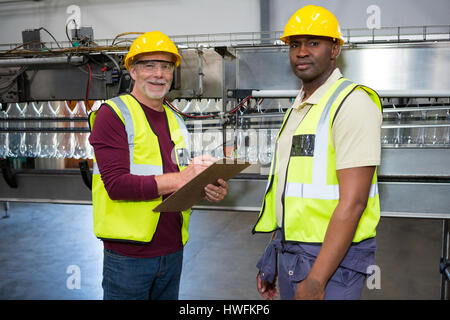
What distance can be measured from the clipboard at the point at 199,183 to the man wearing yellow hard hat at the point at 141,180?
0.16 ft

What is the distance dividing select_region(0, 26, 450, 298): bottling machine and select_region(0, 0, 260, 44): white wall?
1858 millimetres

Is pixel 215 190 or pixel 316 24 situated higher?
pixel 316 24

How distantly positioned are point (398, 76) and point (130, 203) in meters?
1.31

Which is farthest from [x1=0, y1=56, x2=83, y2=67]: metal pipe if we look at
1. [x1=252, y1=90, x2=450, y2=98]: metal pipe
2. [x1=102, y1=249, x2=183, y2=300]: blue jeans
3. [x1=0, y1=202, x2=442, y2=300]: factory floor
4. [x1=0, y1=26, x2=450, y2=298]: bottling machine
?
[x1=0, y1=202, x2=442, y2=300]: factory floor

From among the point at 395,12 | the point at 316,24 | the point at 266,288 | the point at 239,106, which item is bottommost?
the point at 266,288

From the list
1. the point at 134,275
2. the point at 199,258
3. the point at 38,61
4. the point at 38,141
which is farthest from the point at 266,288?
the point at 199,258

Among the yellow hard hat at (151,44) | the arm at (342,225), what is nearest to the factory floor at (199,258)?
the yellow hard hat at (151,44)

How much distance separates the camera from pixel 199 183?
112cm

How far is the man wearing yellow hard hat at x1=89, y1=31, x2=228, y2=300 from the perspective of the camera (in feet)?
3.95

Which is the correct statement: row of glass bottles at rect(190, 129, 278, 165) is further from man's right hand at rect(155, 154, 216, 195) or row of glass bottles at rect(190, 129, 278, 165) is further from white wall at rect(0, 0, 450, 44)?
white wall at rect(0, 0, 450, 44)

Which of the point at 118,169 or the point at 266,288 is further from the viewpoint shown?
the point at 266,288

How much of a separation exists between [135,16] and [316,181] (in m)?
3.52

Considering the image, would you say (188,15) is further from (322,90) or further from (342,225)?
(342,225)

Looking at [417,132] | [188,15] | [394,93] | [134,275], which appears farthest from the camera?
[188,15]
